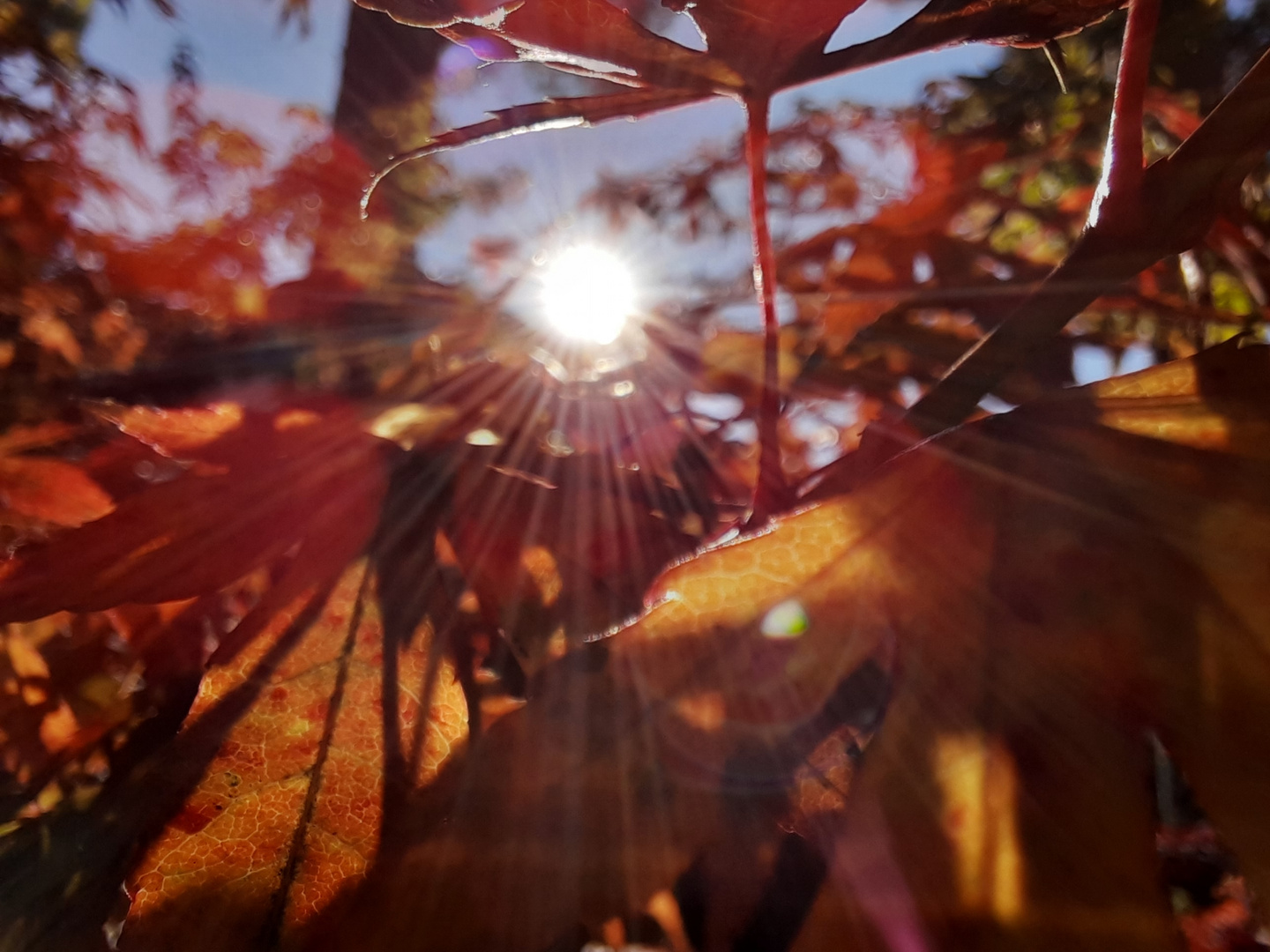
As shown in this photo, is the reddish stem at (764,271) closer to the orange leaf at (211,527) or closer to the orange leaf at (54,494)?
the orange leaf at (211,527)

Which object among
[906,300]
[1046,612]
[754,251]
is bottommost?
[1046,612]

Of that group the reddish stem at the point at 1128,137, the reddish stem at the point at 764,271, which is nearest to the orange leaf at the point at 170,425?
the reddish stem at the point at 764,271

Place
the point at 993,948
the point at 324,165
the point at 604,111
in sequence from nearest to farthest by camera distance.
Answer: the point at 993,948 → the point at 604,111 → the point at 324,165

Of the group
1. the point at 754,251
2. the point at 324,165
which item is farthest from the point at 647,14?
the point at 754,251

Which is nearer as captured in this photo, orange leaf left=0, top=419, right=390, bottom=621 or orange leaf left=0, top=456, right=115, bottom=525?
orange leaf left=0, top=419, right=390, bottom=621

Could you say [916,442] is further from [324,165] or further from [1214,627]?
[324,165]

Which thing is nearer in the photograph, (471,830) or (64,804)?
(471,830)

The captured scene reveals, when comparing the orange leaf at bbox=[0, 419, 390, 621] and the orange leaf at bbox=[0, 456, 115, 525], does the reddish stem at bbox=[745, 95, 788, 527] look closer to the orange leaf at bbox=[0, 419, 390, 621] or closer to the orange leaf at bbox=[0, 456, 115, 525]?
the orange leaf at bbox=[0, 419, 390, 621]

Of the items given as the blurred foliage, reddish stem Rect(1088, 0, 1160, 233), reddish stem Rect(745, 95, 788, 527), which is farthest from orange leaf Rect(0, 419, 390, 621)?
reddish stem Rect(1088, 0, 1160, 233)
